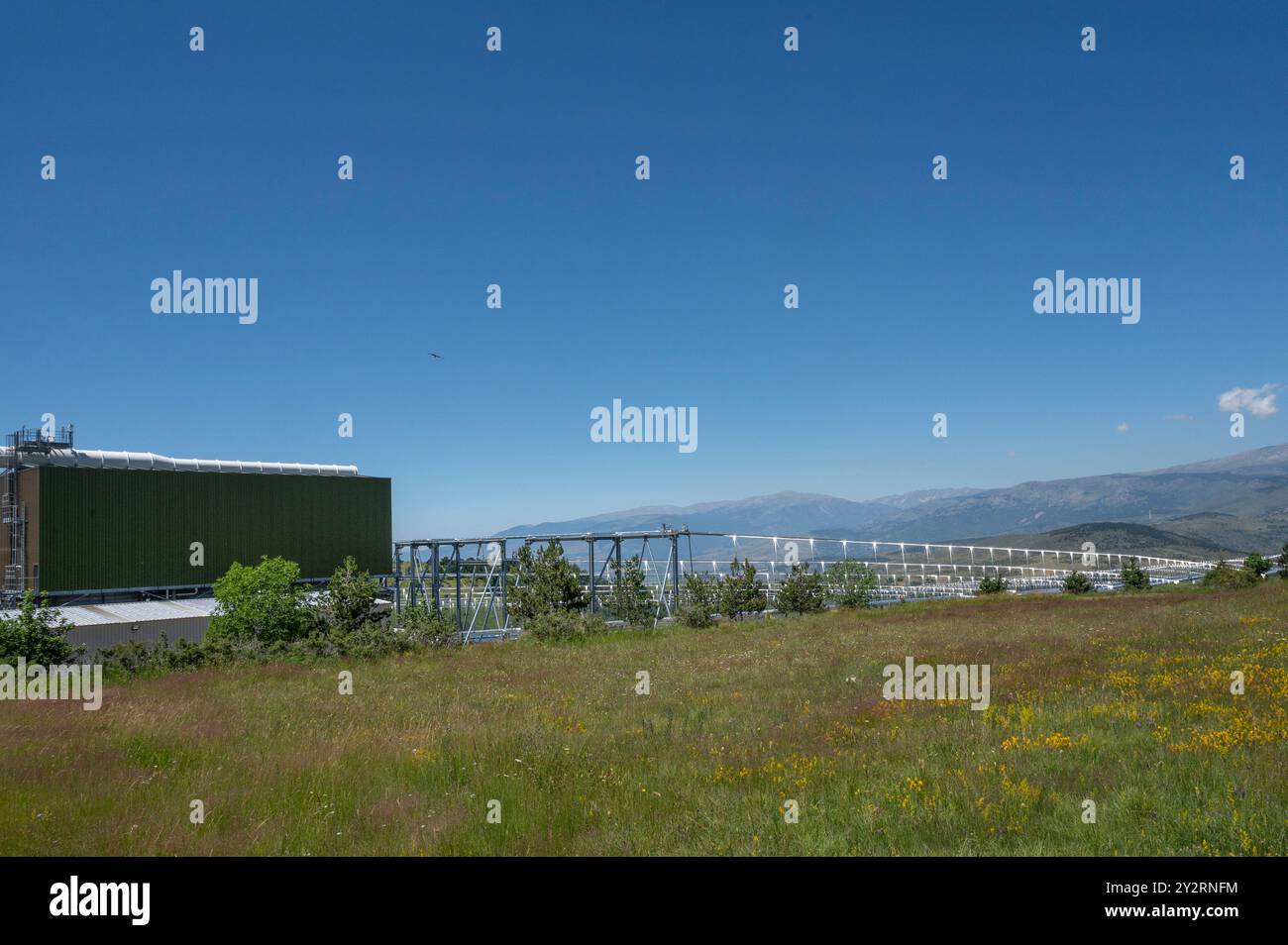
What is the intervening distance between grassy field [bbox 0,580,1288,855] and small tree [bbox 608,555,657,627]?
31.3m

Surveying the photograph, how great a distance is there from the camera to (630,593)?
52.4 metres

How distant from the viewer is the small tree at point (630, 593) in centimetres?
5053

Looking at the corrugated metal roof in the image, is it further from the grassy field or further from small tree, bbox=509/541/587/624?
the grassy field

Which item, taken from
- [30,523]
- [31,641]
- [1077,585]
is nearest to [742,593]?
[1077,585]

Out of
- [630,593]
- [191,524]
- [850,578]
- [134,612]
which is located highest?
[191,524]

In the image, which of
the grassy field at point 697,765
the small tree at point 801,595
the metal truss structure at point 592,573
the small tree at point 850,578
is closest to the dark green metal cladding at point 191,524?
the metal truss structure at point 592,573

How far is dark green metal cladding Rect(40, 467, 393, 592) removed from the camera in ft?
196

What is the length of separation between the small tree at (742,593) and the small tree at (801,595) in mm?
1649

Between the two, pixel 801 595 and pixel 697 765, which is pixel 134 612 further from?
pixel 697 765

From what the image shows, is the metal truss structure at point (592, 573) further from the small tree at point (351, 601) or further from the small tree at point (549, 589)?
the small tree at point (351, 601)

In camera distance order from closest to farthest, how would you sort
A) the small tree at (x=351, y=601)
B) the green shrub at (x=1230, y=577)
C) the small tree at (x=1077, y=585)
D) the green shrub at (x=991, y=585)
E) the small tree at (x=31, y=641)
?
the small tree at (x=31, y=641)
the small tree at (x=351, y=601)
the green shrub at (x=1230, y=577)
the small tree at (x=1077, y=585)
the green shrub at (x=991, y=585)

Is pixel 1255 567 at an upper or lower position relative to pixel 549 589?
upper

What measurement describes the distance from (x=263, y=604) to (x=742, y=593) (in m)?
28.8
